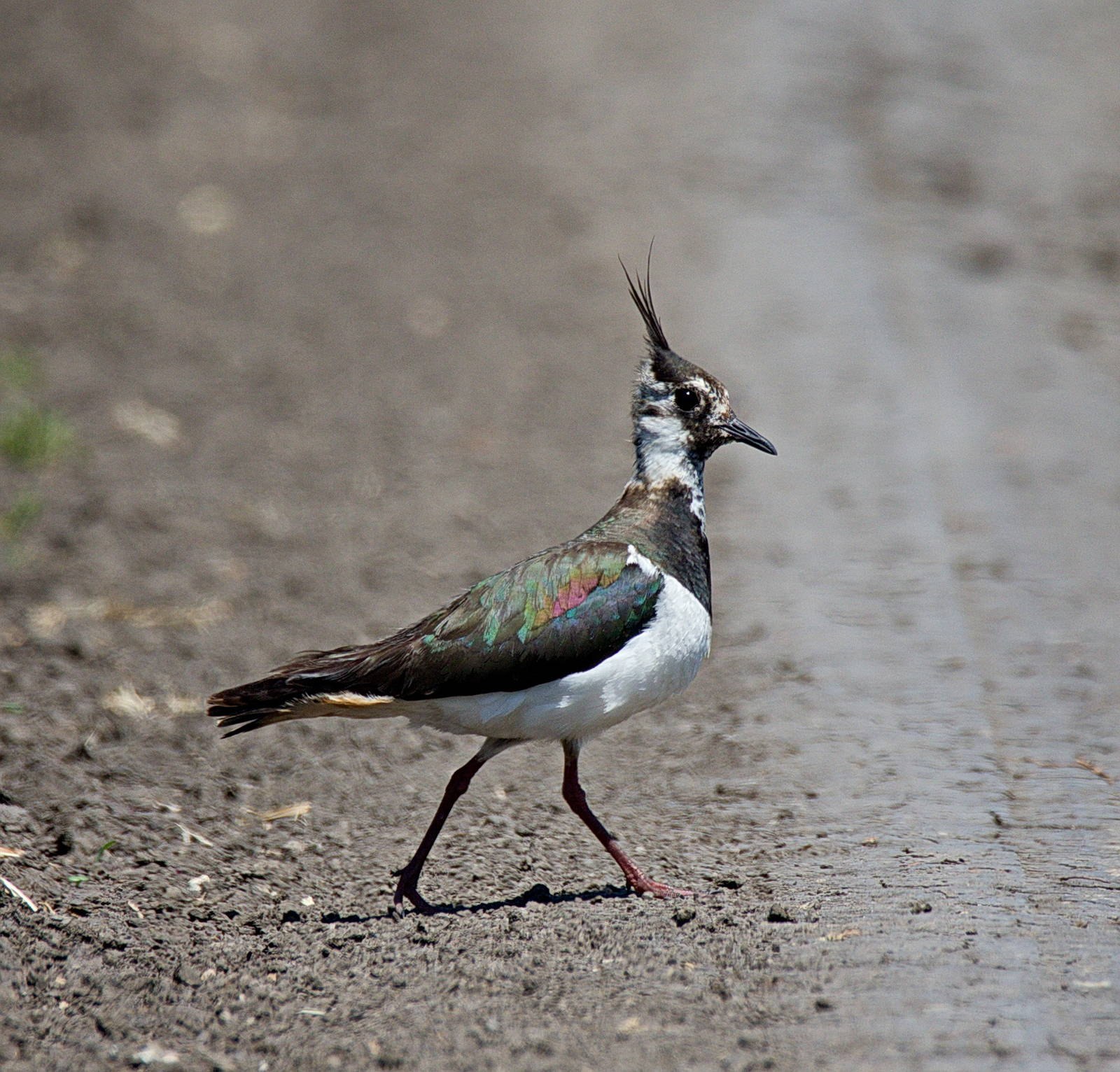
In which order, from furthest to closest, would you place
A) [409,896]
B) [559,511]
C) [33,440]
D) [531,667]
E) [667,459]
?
[33,440] < [559,511] < [667,459] < [409,896] < [531,667]

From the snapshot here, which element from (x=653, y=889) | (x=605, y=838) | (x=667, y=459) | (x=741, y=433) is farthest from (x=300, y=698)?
(x=741, y=433)

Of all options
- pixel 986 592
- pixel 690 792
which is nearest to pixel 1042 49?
pixel 986 592

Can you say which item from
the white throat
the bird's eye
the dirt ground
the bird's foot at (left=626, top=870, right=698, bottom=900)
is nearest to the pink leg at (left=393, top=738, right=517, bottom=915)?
the dirt ground

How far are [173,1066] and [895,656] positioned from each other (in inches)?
162

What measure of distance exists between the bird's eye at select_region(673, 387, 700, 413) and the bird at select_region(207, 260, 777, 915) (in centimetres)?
72

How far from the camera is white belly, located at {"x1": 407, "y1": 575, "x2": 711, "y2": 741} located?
16.8 ft

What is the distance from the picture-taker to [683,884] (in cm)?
529

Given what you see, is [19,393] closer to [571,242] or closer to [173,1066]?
[571,242]

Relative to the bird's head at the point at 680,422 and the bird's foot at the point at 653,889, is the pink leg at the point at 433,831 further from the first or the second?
the bird's head at the point at 680,422

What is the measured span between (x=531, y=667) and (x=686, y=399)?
55.5 inches

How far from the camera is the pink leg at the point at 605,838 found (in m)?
5.15

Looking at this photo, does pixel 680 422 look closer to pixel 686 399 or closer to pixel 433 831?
pixel 686 399

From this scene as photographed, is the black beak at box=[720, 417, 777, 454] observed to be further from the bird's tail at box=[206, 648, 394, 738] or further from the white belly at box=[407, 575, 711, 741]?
the bird's tail at box=[206, 648, 394, 738]

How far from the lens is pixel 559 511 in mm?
8758
